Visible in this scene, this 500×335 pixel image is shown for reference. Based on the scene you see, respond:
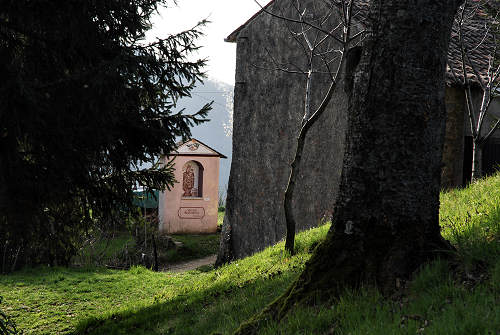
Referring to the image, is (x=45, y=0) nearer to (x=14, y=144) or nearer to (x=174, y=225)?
(x=14, y=144)

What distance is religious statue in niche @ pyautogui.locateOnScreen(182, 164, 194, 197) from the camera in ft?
79.8

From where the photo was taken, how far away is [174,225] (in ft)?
76.9

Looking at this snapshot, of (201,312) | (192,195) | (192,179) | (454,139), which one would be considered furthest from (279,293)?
(192,179)

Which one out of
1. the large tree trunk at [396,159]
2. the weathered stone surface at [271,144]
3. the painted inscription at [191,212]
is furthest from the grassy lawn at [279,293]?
the painted inscription at [191,212]

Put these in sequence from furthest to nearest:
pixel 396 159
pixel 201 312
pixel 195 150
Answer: pixel 195 150 < pixel 201 312 < pixel 396 159

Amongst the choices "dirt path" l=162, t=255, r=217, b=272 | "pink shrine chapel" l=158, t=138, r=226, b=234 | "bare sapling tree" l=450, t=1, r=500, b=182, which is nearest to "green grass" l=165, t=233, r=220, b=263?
"dirt path" l=162, t=255, r=217, b=272

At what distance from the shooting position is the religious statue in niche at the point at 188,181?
24.3 m

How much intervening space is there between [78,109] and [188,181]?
18214mm

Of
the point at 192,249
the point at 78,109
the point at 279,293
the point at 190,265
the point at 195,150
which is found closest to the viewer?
the point at 279,293

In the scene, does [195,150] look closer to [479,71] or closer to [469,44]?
[469,44]

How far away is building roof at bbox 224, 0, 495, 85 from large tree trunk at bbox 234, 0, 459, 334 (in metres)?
5.11

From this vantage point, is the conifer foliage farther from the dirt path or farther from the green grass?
the green grass

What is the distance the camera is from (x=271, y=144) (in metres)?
12.6

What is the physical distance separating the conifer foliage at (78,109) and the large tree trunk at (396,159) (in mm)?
3699
